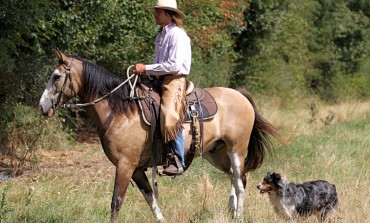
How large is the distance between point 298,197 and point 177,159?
147 centimetres

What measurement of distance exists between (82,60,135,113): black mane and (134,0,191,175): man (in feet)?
1.11

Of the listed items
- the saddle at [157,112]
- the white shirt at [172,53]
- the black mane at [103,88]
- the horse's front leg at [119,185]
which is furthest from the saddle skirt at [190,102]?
the horse's front leg at [119,185]

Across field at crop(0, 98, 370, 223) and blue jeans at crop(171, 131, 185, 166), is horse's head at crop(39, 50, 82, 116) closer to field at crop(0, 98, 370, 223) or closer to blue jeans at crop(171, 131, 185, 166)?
field at crop(0, 98, 370, 223)

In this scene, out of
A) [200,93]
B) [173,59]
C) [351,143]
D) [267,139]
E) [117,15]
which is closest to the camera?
[173,59]

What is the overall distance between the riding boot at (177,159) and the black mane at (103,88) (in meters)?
0.64

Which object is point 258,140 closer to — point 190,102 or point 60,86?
point 190,102

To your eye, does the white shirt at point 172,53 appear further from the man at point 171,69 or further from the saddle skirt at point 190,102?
the saddle skirt at point 190,102

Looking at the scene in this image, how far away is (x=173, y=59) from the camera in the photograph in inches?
265

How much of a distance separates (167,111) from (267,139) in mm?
2120

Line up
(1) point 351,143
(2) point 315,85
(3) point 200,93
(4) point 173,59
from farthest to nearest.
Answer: (2) point 315,85
(1) point 351,143
(3) point 200,93
(4) point 173,59

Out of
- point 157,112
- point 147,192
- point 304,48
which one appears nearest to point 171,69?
point 157,112

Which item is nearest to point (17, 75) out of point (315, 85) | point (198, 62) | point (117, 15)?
point (117, 15)

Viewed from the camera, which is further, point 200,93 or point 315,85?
point 315,85

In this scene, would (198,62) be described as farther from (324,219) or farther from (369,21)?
(369,21)
